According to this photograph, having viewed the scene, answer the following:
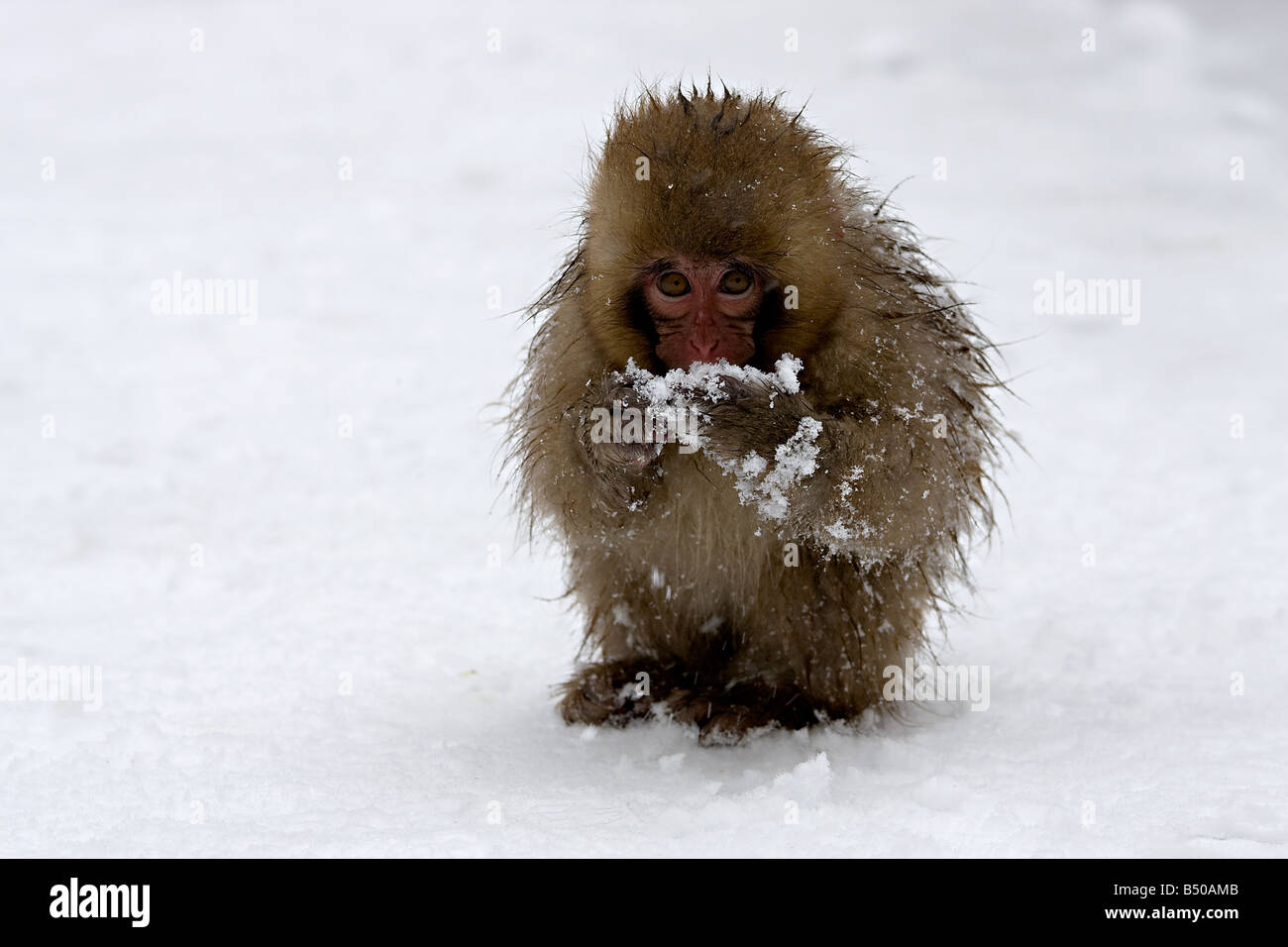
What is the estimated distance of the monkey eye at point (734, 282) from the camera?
389cm

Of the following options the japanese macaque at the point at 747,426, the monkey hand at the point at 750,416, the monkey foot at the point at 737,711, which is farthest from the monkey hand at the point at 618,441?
the monkey foot at the point at 737,711

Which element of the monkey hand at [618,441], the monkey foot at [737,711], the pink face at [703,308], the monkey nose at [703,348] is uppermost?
the pink face at [703,308]

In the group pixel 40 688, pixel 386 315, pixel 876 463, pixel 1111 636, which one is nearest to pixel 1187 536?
pixel 1111 636

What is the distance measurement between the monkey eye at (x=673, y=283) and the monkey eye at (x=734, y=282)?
108 mm

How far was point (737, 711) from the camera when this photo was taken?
4492 millimetres

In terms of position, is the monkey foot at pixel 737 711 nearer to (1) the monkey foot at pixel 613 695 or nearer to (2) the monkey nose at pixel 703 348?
(1) the monkey foot at pixel 613 695

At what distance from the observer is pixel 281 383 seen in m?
8.92

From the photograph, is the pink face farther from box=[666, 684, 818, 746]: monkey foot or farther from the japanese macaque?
box=[666, 684, 818, 746]: monkey foot

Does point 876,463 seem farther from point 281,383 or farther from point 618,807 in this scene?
point 281,383

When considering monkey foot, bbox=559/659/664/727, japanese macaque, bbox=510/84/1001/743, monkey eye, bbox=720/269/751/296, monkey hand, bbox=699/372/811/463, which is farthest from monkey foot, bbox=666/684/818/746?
monkey eye, bbox=720/269/751/296

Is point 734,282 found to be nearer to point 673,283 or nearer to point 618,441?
point 673,283

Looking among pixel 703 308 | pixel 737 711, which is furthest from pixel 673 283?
pixel 737 711

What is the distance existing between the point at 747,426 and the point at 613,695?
1.30 metres

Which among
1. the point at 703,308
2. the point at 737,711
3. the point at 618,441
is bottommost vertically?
the point at 737,711
